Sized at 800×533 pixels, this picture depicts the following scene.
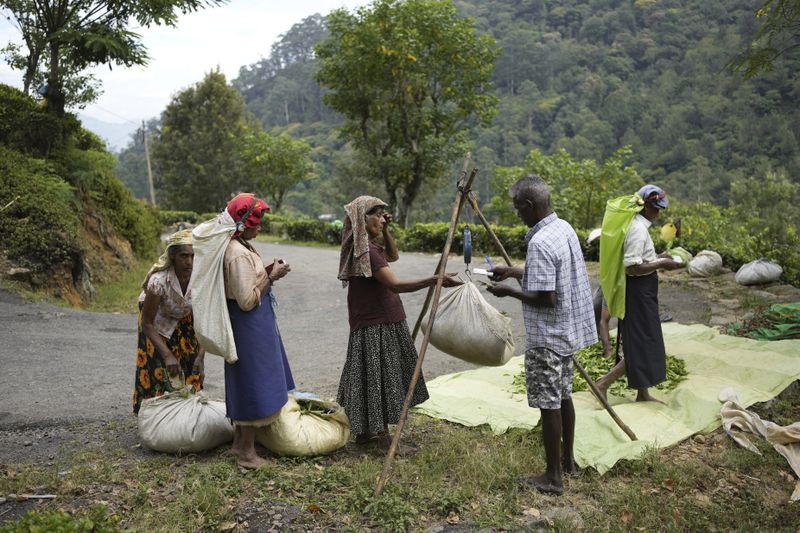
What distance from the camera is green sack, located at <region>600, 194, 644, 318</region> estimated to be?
4980 mm

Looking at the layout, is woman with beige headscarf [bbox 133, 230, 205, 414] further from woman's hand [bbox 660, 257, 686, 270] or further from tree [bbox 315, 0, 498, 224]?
tree [bbox 315, 0, 498, 224]

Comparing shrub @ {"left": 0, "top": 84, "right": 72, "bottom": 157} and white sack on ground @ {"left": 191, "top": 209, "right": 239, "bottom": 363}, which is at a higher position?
shrub @ {"left": 0, "top": 84, "right": 72, "bottom": 157}

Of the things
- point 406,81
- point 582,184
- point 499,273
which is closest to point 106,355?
point 499,273

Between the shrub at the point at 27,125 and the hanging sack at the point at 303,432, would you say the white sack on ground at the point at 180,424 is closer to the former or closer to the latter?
the hanging sack at the point at 303,432

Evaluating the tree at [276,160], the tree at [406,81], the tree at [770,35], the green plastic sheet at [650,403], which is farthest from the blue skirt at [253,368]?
the tree at [276,160]

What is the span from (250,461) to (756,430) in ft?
11.9

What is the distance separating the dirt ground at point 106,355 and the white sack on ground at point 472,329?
222cm

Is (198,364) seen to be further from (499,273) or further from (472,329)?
(499,273)

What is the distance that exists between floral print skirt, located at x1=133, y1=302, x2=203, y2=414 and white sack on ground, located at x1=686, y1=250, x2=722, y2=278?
10.2 metres

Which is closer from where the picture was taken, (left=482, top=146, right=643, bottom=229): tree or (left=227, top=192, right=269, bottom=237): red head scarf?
(left=227, top=192, right=269, bottom=237): red head scarf

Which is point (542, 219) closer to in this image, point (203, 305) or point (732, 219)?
point (203, 305)

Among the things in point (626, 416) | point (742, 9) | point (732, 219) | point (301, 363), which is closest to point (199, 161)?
point (732, 219)

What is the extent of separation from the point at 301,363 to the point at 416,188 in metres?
17.6

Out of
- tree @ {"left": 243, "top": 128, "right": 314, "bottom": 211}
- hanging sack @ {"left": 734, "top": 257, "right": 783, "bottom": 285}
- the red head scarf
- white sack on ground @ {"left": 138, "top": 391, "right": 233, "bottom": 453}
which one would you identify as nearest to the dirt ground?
hanging sack @ {"left": 734, "top": 257, "right": 783, "bottom": 285}
